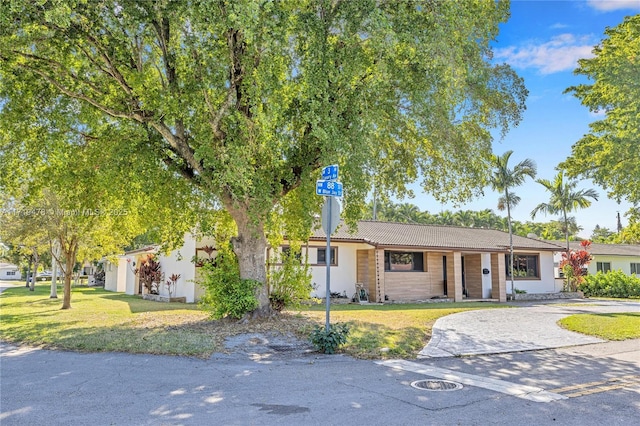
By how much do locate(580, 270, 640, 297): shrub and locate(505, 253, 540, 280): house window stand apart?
12.9ft

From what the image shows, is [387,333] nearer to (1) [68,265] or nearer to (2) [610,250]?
(1) [68,265]

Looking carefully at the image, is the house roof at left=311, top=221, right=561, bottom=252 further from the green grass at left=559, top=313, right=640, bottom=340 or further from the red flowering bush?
the green grass at left=559, top=313, right=640, bottom=340

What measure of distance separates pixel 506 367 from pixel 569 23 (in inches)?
376

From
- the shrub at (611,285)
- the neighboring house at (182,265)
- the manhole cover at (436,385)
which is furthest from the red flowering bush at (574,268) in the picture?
the manhole cover at (436,385)

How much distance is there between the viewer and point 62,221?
58.8 feet

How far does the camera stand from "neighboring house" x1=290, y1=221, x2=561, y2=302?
72.6 feet

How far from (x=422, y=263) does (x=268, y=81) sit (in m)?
17.7

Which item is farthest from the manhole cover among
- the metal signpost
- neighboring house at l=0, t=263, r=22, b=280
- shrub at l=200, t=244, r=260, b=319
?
neighboring house at l=0, t=263, r=22, b=280

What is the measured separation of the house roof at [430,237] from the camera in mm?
22547

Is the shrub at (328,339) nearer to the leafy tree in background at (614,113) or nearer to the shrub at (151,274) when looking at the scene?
the leafy tree in background at (614,113)

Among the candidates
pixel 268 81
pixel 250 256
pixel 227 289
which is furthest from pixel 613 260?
pixel 268 81

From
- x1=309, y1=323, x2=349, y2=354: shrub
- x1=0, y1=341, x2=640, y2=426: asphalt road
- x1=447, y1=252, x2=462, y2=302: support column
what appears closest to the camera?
x1=0, y1=341, x2=640, y2=426: asphalt road

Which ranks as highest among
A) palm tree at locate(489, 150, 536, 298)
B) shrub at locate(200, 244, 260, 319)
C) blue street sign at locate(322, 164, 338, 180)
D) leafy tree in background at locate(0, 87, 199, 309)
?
palm tree at locate(489, 150, 536, 298)

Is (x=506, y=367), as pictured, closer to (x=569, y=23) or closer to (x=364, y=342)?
(x=364, y=342)
